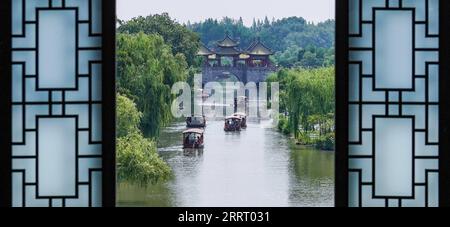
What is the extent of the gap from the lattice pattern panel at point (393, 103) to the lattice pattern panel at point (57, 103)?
869mm

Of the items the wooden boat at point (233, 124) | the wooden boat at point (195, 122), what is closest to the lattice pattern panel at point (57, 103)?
the wooden boat at point (195, 122)

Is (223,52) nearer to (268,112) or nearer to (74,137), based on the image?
(268,112)

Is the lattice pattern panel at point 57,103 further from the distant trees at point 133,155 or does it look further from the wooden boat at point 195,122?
the wooden boat at point 195,122

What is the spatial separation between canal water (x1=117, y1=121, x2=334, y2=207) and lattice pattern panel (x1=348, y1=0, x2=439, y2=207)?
1058cm

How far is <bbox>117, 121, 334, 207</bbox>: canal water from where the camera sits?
1415cm

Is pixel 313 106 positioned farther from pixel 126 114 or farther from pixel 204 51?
pixel 204 51

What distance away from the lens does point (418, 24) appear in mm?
2574

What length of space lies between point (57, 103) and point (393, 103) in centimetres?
114

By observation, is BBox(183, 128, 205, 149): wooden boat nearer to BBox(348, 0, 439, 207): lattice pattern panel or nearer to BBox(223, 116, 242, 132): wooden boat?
BBox(223, 116, 242, 132): wooden boat

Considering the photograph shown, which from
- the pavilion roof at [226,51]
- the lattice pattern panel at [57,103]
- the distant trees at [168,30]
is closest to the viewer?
the lattice pattern panel at [57,103]

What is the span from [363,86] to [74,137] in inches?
A: 39.2

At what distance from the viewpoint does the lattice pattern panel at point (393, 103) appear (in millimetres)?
2559

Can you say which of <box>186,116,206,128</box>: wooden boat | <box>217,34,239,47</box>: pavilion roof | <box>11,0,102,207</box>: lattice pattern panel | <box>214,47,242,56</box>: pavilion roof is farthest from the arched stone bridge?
<box>11,0,102,207</box>: lattice pattern panel
